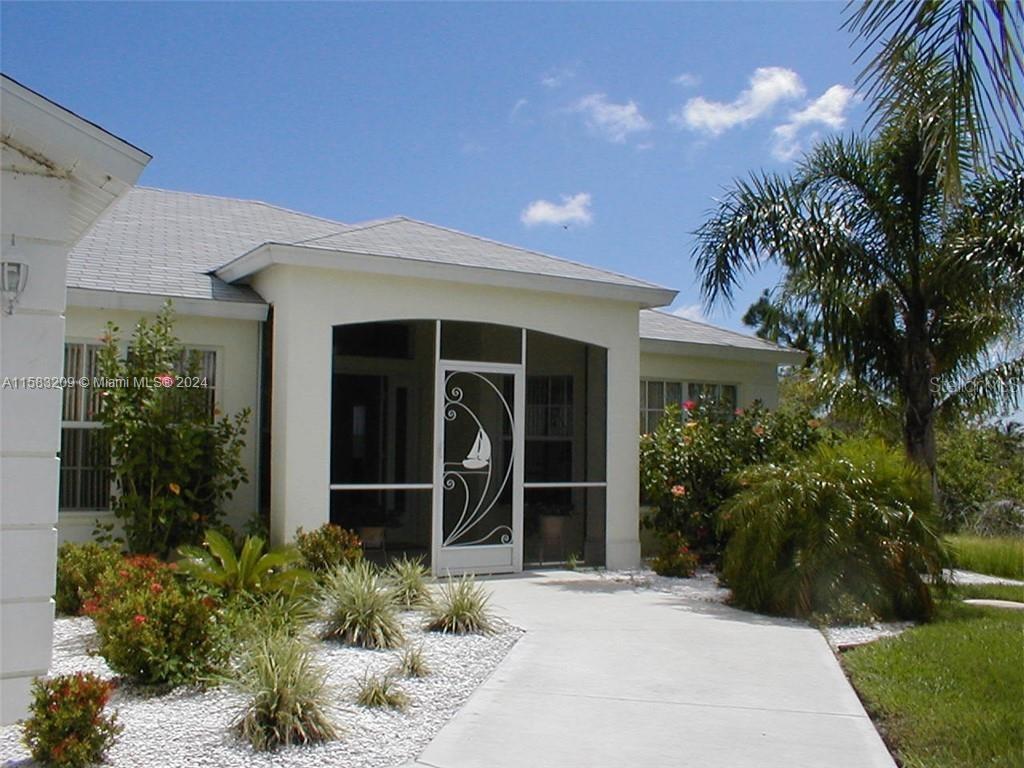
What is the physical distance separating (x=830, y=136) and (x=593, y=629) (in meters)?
7.72

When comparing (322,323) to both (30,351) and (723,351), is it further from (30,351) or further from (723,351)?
(723,351)

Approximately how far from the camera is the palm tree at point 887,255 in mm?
12336

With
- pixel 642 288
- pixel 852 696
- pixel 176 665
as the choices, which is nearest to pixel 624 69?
pixel 642 288

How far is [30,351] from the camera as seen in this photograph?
243 inches

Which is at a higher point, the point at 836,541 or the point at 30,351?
the point at 30,351

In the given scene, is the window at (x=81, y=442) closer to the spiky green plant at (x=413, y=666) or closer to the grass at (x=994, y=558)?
the spiky green plant at (x=413, y=666)

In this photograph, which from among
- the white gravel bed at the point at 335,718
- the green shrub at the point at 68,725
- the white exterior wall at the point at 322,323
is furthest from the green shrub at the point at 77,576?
the green shrub at the point at 68,725

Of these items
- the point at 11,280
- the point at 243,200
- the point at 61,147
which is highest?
the point at 243,200

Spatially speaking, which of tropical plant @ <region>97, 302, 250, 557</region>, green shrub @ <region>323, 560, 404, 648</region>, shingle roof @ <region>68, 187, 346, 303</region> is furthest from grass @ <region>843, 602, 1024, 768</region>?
shingle roof @ <region>68, 187, 346, 303</region>

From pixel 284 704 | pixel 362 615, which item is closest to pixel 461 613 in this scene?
pixel 362 615

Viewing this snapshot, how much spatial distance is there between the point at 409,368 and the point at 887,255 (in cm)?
790

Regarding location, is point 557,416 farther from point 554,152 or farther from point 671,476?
point 554,152

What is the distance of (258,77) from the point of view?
1324cm

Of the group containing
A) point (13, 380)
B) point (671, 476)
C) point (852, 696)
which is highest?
point (13, 380)
